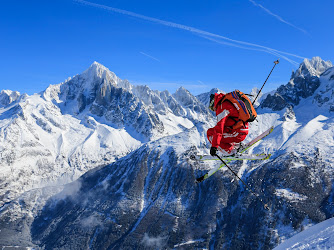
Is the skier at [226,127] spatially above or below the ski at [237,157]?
above

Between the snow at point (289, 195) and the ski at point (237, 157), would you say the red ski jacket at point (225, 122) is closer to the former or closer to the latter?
→ the ski at point (237, 157)

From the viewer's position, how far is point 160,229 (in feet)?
601

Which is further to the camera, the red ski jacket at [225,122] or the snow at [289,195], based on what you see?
the snow at [289,195]

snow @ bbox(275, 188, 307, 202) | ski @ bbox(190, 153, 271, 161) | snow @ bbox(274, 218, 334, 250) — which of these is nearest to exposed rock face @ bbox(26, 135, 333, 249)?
snow @ bbox(275, 188, 307, 202)

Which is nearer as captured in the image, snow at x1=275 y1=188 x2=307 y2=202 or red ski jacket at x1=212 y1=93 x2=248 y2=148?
red ski jacket at x1=212 y1=93 x2=248 y2=148

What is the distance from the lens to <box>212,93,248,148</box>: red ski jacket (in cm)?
1319

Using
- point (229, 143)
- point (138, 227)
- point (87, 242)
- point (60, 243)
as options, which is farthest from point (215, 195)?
point (229, 143)

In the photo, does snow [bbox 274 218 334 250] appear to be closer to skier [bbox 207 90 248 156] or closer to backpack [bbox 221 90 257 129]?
skier [bbox 207 90 248 156]

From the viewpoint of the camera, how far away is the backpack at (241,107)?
13.5 meters

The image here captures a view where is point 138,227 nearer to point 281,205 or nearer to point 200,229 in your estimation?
point 200,229

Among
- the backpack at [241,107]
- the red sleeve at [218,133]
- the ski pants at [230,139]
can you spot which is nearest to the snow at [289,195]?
the ski pants at [230,139]

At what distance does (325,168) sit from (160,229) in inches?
4434

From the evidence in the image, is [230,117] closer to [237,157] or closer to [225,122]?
[225,122]

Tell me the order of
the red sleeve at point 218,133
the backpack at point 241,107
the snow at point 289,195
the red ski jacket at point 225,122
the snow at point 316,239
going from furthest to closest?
1. the snow at point 289,195
2. the backpack at point 241,107
3. the red ski jacket at point 225,122
4. the red sleeve at point 218,133
5. the snow at point 316,239
